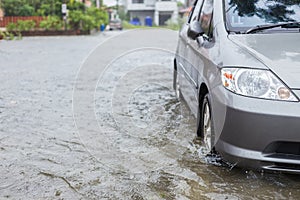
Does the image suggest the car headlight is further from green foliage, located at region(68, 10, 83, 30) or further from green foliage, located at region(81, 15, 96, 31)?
green foliage, located at region(81, 15, 96, 31)

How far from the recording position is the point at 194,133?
4105 mm

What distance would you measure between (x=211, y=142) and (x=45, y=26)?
26419mm

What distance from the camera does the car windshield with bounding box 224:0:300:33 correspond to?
334 centimetres

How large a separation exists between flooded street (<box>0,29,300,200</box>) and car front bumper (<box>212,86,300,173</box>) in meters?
0.28

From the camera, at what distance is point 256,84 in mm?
2664

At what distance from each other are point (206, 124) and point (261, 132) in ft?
3.03

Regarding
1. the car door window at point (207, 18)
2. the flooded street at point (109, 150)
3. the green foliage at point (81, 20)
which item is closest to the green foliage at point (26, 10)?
the green foliage at point (81, 20)

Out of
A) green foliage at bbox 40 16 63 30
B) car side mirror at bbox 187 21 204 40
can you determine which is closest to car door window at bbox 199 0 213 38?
car side mirror at bbox 187 21 204 40

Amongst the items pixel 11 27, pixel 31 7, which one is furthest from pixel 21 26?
pixel 31 7

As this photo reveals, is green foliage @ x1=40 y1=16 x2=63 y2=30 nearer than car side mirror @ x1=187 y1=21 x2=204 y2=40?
No

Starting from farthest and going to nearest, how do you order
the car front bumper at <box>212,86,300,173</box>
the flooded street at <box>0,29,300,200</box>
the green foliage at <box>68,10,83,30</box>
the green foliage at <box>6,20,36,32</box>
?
the green foliage at <box>68,10,83,30</box> < the green foliage at <box>6,20,36,32</box> < the flooded street at <box>0,29,300,200</box> < the car front bumper at <box>212,86,300,173</box>

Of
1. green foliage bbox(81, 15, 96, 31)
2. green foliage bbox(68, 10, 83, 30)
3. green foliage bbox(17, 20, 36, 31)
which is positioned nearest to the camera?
green foliage bbox(17, 20, 36, 31)

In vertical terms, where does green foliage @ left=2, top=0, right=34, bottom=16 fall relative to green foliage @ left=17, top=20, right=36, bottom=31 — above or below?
above

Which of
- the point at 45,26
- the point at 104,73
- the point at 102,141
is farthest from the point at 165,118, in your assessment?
the point at 45,26
